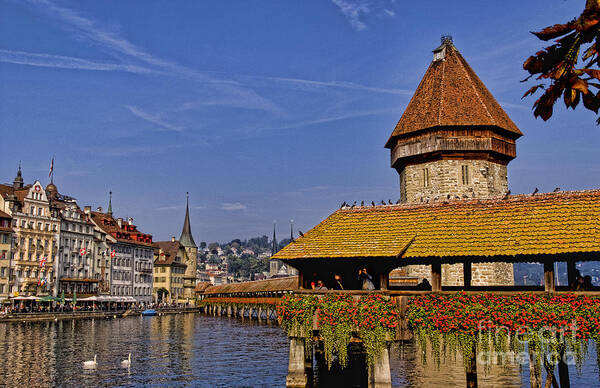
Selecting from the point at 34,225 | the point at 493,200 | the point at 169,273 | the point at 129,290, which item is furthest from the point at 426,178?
the point at 169,273

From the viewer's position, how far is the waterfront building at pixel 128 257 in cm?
11038

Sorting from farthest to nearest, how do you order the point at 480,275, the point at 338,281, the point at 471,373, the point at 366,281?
the point at 480,275 → the point at 338,281 → the point at 471,373 → the point at 366,281

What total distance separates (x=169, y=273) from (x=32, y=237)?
4939 cm

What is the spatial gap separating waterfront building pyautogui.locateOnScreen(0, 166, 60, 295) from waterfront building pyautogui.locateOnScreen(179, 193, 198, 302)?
2000 inches

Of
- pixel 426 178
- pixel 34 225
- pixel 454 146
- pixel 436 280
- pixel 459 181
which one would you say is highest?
pixel 454 146

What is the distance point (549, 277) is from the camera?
62.8ft

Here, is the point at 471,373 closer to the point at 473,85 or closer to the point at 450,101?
the point at 450,101

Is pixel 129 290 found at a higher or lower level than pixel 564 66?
lower

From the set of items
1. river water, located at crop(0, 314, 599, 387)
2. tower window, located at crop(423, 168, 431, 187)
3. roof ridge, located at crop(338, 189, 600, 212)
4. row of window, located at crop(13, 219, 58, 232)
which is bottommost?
river water, located at crop(0, 314, 599, 387)

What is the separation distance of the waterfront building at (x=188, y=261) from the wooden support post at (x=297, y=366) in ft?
393

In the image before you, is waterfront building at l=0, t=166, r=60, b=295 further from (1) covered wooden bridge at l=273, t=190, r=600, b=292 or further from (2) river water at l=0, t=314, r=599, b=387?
(1) covered wooden bridge at l=273, t=190, r=600, b=292

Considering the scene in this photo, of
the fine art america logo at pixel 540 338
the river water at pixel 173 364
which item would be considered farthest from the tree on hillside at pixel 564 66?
the river water at pixel 173 364

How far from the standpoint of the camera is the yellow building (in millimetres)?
135125

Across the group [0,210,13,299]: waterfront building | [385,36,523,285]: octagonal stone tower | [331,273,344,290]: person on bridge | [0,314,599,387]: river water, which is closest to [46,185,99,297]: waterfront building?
[0,210,13,299]: waterfront building
